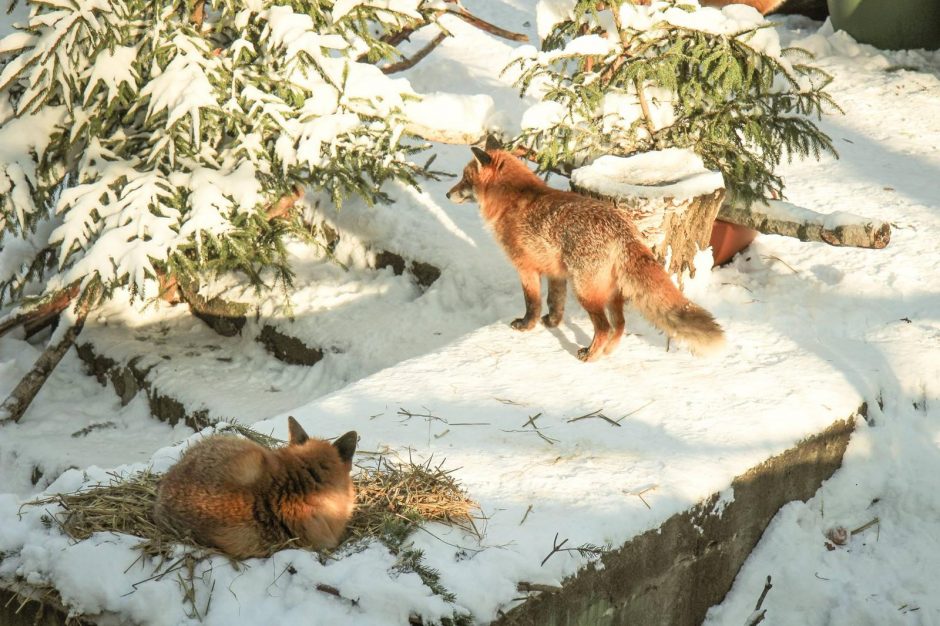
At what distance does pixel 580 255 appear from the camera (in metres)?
5.25

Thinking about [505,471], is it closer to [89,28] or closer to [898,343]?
[898,343]

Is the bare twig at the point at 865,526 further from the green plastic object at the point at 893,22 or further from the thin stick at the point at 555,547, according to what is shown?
the green plastic object at the point at 893,22

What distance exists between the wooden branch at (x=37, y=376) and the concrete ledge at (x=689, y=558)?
476 centimetres

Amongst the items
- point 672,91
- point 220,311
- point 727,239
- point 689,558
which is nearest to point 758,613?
point 689,558

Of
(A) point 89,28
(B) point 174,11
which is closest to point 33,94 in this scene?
(A) point 89,28

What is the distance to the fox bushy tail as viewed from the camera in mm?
4852

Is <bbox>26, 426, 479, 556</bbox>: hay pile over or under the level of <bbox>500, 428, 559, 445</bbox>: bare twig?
over

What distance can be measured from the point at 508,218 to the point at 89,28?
280cm

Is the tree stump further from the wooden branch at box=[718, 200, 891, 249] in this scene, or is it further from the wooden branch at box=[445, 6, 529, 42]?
the wooden branch at box=[445, 6, 529, 42]

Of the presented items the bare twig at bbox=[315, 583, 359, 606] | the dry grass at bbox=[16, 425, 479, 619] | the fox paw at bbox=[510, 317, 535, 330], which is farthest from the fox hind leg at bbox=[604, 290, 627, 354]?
the bare twig at bbox=[315, 583, 359, 606]

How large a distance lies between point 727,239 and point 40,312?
5299mm

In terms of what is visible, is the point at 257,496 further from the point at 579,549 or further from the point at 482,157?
the point at 482,157

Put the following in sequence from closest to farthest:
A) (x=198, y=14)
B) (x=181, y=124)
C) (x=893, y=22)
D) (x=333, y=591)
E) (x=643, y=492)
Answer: (x=333, y=591)
(x=643, y=492)
(x=181, y=124)
(x=198, y=14)
(x=893, y=22)

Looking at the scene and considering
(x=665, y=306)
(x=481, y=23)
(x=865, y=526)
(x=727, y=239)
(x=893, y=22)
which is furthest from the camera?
(x=893, y=22)
